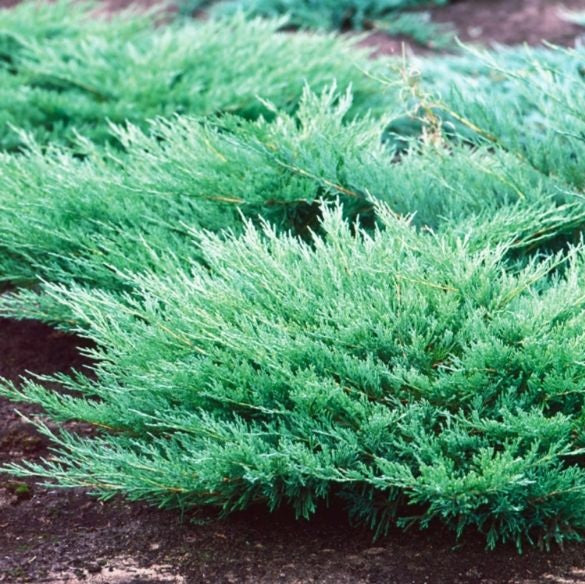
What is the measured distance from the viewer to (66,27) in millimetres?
5445

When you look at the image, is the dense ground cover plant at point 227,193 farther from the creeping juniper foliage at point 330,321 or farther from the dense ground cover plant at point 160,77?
the dense ground cover plant at point 160,77

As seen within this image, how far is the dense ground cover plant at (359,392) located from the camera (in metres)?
2.35

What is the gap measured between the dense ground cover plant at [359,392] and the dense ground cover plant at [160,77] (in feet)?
6.47

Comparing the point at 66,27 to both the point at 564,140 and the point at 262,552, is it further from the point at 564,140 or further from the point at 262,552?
the point at 262,552

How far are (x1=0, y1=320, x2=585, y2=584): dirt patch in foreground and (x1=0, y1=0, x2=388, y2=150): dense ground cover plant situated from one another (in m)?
2.14

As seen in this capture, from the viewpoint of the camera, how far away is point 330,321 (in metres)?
2.55

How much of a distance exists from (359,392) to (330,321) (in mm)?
220

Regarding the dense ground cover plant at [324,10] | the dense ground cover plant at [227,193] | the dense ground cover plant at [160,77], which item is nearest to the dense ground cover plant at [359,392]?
the dense ground cover plant at [227,193]

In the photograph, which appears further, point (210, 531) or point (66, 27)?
point (66, 27)

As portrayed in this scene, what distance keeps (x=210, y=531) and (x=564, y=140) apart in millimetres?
1834

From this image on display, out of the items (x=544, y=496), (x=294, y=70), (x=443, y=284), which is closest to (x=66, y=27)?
(x=294, y=70)

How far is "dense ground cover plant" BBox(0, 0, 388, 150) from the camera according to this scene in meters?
4.54

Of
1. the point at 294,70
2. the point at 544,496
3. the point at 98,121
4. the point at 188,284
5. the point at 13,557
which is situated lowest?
the point at 13,557

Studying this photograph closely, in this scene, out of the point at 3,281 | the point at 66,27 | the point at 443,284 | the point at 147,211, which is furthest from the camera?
the point at 66,27
